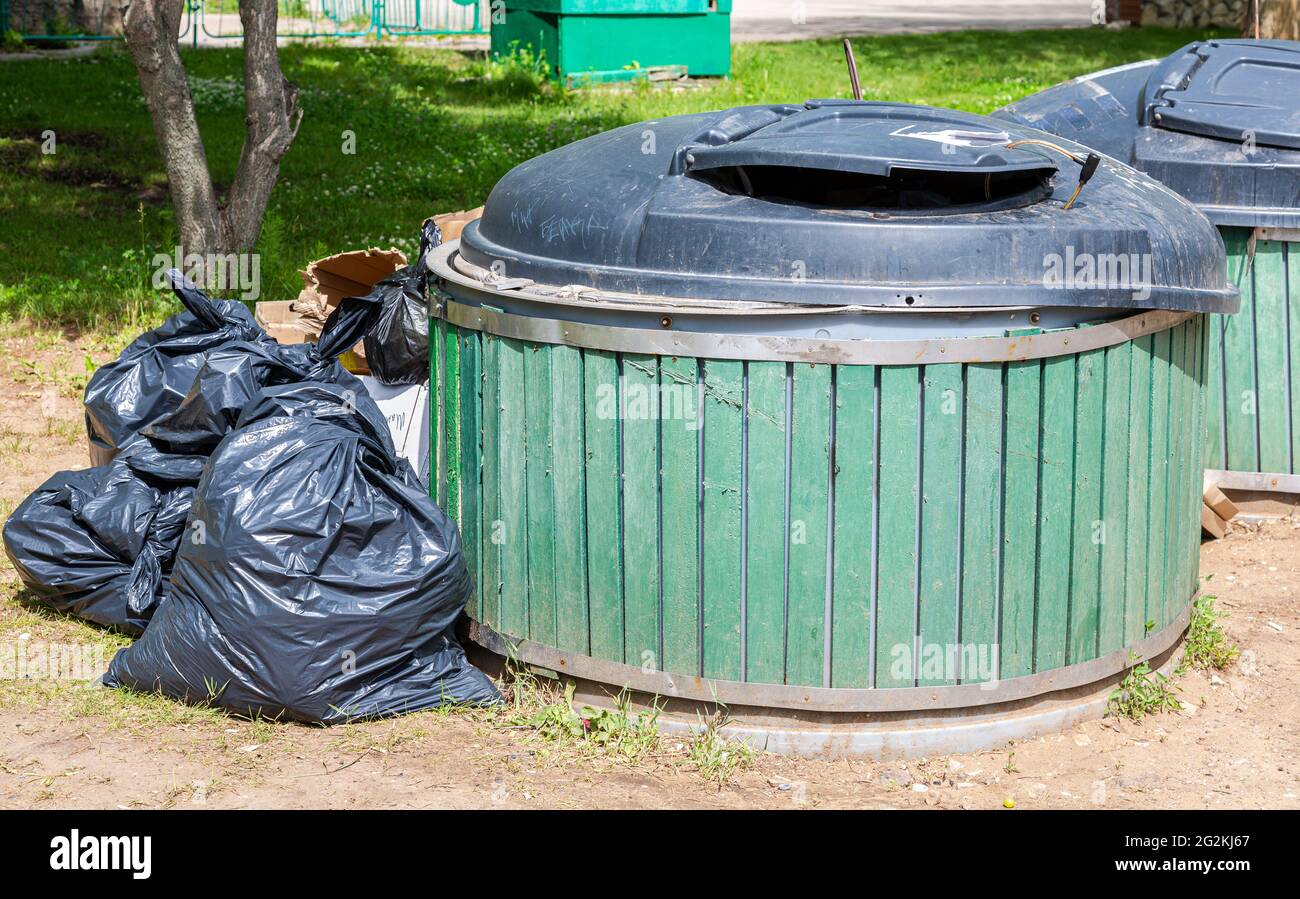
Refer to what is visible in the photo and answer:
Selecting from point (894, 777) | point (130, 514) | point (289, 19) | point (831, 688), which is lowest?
point (894, 777)

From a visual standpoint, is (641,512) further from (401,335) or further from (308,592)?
(401,335)

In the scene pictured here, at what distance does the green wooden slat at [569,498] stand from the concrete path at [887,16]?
14.3 meters

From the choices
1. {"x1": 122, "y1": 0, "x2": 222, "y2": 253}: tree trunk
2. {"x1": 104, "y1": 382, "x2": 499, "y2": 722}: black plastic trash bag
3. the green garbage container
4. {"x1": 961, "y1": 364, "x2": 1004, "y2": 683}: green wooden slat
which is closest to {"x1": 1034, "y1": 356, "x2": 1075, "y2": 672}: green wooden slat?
{"x1": 961, "y1": 364, "x2": 1004, "y2": 683}: green wooden slat

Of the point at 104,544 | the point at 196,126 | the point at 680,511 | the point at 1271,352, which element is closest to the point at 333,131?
the point at 196,126

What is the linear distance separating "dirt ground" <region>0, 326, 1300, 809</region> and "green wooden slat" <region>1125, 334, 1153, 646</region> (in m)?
0.30

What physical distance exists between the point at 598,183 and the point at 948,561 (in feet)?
4.10

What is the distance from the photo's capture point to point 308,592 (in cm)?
348

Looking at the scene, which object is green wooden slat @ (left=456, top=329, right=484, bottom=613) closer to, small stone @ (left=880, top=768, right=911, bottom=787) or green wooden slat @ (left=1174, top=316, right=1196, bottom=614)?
→ small stone @ (left=880, top=768, right=911, bottom=787)

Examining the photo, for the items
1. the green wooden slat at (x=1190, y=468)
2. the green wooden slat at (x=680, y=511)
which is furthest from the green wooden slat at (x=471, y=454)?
the green wooden slat at (x=1190, y=468)

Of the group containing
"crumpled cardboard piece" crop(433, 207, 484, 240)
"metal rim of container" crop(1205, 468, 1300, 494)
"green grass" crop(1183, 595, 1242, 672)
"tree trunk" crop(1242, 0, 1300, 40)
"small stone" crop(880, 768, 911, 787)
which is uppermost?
"tree trunk" crop(1242, 0, 1300, 40)

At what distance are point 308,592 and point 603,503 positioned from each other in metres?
0.73

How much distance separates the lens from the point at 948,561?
3.35 metres

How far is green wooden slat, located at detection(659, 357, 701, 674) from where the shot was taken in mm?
3338

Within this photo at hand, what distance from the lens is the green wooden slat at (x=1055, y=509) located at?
3.37 metres
